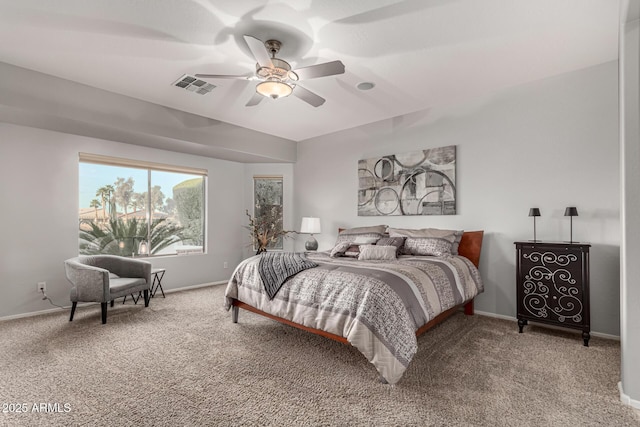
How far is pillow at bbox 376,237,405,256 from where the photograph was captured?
160 inches

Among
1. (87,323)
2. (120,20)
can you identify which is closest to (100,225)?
(87,323)

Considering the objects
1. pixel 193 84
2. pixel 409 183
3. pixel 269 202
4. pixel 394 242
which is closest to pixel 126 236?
pixel 269 202

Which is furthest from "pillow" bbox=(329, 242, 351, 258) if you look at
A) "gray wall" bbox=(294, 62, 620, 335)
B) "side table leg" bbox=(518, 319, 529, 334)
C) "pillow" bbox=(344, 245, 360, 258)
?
"side table leg" bbox=(518, 319, 529, 334)

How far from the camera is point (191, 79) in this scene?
3.55 meters

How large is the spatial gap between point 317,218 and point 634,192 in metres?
4.09

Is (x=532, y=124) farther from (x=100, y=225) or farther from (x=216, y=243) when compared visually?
(x=100, y=225)

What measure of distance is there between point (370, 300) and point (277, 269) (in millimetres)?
1132

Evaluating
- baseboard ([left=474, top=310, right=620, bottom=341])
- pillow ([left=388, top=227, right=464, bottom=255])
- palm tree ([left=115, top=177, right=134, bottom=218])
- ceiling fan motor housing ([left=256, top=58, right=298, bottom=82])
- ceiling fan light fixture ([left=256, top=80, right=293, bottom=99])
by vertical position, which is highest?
ceiling fan motor housing ([left=256, top=58, right=298, bottom=82])

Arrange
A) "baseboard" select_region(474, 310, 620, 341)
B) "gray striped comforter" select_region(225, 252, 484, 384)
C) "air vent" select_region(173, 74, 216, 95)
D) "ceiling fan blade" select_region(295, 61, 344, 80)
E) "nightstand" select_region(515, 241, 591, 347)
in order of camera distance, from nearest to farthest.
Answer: "gray striped comforter" select_region(225, 252, 484, 384), "ceiling fan blade" select_region(295, 61, 344, 80), "nightstand" select_region(515, 241, 591, 347), "baseboard" select_region(474, 310, 620, 341), "air vent" select_region(173, 74, 216, 95)

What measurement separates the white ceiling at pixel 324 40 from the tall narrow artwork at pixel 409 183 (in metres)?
0.91

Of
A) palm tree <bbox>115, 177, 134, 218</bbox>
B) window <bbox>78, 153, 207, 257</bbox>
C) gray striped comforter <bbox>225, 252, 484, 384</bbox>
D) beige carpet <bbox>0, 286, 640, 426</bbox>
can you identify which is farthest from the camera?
palm tree <bbox>115, 177, 134, 218</bbox>

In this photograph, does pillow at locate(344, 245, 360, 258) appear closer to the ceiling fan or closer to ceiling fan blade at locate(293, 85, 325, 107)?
ceiling fan blade at locate(293, 85, 325, 107)

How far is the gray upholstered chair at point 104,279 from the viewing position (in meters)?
3.59

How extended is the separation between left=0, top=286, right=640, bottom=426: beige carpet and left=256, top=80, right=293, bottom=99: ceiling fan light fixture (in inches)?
90.3
